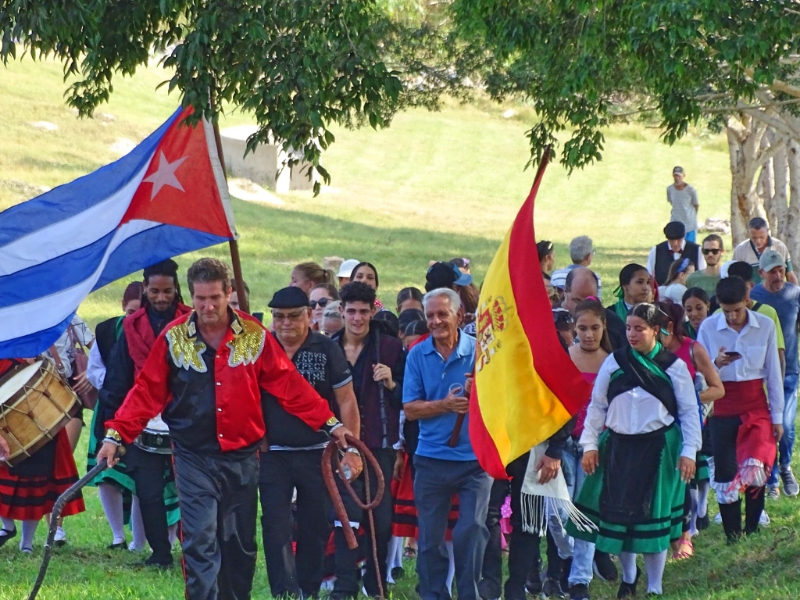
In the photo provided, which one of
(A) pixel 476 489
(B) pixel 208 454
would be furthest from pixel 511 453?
(B) pixel 208 454

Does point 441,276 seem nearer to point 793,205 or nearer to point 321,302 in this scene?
point 321,302

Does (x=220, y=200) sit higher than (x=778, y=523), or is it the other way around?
(x=220, y=200)

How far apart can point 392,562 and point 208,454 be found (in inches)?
91.4

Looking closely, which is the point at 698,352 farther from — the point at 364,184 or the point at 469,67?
the point at 364,184

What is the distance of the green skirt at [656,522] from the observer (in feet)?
26.2

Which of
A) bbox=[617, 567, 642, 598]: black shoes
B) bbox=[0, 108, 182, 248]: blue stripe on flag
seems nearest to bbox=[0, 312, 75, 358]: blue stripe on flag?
bbox=[0, 108, 182, 248]: blue stripe on flag

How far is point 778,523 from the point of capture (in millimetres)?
9609


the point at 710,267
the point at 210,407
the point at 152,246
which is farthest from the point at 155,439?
the point at 710,267

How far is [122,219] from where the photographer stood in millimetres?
8305

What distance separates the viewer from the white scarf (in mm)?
7746

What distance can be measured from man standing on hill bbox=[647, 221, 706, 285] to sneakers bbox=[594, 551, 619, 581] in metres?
5.32

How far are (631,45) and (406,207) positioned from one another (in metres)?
36.0

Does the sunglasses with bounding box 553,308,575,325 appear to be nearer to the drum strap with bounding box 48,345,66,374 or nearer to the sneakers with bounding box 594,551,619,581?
the sneakers with bounding box 594,551,619,581

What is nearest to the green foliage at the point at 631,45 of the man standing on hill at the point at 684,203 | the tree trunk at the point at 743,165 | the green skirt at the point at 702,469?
the green skirt at the point at 702,469
